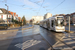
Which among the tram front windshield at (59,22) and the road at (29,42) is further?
the tram front windshield at (59,22)

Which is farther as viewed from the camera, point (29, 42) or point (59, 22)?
point (59, 22)

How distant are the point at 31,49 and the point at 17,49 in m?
1.07

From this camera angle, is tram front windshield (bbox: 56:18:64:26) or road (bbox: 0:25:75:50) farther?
tram front windshield (bbox: 56:18:64:26)

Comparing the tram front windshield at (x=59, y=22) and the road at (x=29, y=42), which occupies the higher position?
the tram front windshield at (x=59, y=22)

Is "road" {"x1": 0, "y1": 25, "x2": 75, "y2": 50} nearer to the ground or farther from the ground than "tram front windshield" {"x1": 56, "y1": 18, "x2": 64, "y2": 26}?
nearer to the ground

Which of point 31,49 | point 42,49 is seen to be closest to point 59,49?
point 42,49

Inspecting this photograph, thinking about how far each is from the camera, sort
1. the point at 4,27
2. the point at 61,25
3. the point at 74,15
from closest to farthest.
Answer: the point at 61,25 < the point at 4,27 < the point at 74,15

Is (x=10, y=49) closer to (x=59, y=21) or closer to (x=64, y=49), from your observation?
(x=64, y=49)

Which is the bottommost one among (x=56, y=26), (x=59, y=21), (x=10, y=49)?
(x=10, y=49)

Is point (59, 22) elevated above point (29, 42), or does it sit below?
above

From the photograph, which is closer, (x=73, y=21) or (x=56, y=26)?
(x=56, y=26)

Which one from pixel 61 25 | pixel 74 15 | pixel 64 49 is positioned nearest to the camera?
pixel 64 49

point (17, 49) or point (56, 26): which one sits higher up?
point (56, 26)

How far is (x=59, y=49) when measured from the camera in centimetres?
572
